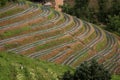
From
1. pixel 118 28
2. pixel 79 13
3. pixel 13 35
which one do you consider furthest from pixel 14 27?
pixel 79 13

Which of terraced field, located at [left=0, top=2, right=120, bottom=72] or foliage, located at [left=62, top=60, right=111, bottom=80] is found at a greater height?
foliage, located at [left=62, top=60, right=111, bottom=80]

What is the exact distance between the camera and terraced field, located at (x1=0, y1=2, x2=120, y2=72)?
32.0 m

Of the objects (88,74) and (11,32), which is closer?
(88,74)

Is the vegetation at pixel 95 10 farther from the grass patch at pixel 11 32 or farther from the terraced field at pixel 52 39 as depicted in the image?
the grass patch at pixel 11 32

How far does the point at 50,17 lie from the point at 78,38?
4.93 metres

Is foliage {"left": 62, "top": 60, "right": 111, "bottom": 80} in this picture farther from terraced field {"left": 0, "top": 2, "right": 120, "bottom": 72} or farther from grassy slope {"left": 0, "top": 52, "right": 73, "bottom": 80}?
terraced field {"left": 0, "top": 2, "right": 120, "bottom": 72}

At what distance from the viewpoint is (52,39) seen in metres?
34.8

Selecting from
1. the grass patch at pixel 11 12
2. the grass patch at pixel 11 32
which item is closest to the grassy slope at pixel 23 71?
the grass patch at pixel 11 32

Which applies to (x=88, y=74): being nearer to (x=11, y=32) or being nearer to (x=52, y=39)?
(x=11, y=32)

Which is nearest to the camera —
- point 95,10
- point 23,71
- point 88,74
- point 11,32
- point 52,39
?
point 88,74

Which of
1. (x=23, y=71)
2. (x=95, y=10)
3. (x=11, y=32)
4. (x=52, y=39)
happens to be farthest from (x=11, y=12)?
(x=95, y=10)

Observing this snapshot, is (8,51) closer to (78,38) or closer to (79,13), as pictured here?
(78,38)

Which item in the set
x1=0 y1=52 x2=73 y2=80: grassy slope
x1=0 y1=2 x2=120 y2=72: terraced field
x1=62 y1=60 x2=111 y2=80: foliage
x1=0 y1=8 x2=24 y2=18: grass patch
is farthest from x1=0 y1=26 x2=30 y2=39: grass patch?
x1=62 y1=60 x2=111 y2=80: foliage

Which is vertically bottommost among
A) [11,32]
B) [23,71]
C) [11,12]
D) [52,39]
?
[52,39]
